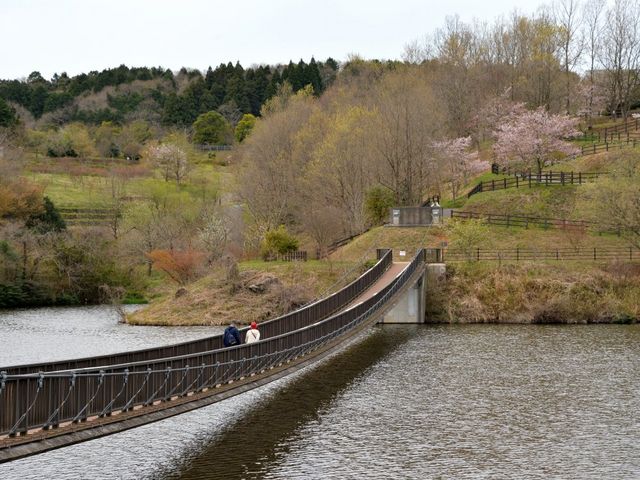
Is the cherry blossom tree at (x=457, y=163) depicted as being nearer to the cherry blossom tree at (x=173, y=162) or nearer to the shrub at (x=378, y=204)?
the shrub at (x=378, y=204)

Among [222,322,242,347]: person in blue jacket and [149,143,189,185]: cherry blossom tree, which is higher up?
[149,143,189,185]: cherry blossom tree

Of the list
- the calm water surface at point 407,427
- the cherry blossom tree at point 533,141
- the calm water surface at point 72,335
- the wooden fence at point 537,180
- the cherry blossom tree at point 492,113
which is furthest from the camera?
the cherry blossom tree at point 492,113

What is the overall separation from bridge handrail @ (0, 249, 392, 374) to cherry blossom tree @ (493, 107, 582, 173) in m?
28.5

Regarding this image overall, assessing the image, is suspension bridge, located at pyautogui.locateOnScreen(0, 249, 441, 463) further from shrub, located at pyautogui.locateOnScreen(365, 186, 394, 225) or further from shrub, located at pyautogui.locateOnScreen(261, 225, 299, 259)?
shrub, located at pyautogui.locateOnScreen(365, 186, 394, 225)

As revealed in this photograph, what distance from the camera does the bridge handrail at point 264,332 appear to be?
2402cm

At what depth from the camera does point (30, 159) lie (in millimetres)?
131750

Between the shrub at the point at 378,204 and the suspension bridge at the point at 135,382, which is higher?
the shrub at the point at 378,204

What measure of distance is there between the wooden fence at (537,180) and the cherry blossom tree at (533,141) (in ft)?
7.15

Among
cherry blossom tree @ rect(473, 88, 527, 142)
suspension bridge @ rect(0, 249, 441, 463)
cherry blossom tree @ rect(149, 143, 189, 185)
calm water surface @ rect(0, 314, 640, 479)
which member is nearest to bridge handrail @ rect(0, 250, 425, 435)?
suspension bridge @ rect(0, 249, 441, 463)

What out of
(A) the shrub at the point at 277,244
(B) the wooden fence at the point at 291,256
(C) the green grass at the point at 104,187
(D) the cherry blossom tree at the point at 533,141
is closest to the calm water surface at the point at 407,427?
(B) the wooden fence at the point at 291,256

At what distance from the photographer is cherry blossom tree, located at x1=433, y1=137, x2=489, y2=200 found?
86.0 m

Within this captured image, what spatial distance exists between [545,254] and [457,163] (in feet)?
83.8

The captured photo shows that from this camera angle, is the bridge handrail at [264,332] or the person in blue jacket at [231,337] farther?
the person in blue jacket at [231,337]

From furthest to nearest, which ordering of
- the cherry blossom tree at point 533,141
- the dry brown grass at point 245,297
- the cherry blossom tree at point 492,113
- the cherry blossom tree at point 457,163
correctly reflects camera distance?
the cherry blossom tree at point 492,113 → the cherry blossom tree at point 533,141 → the cherry blossom tree at point 457,163 → the dry brown grass at point 245,297
